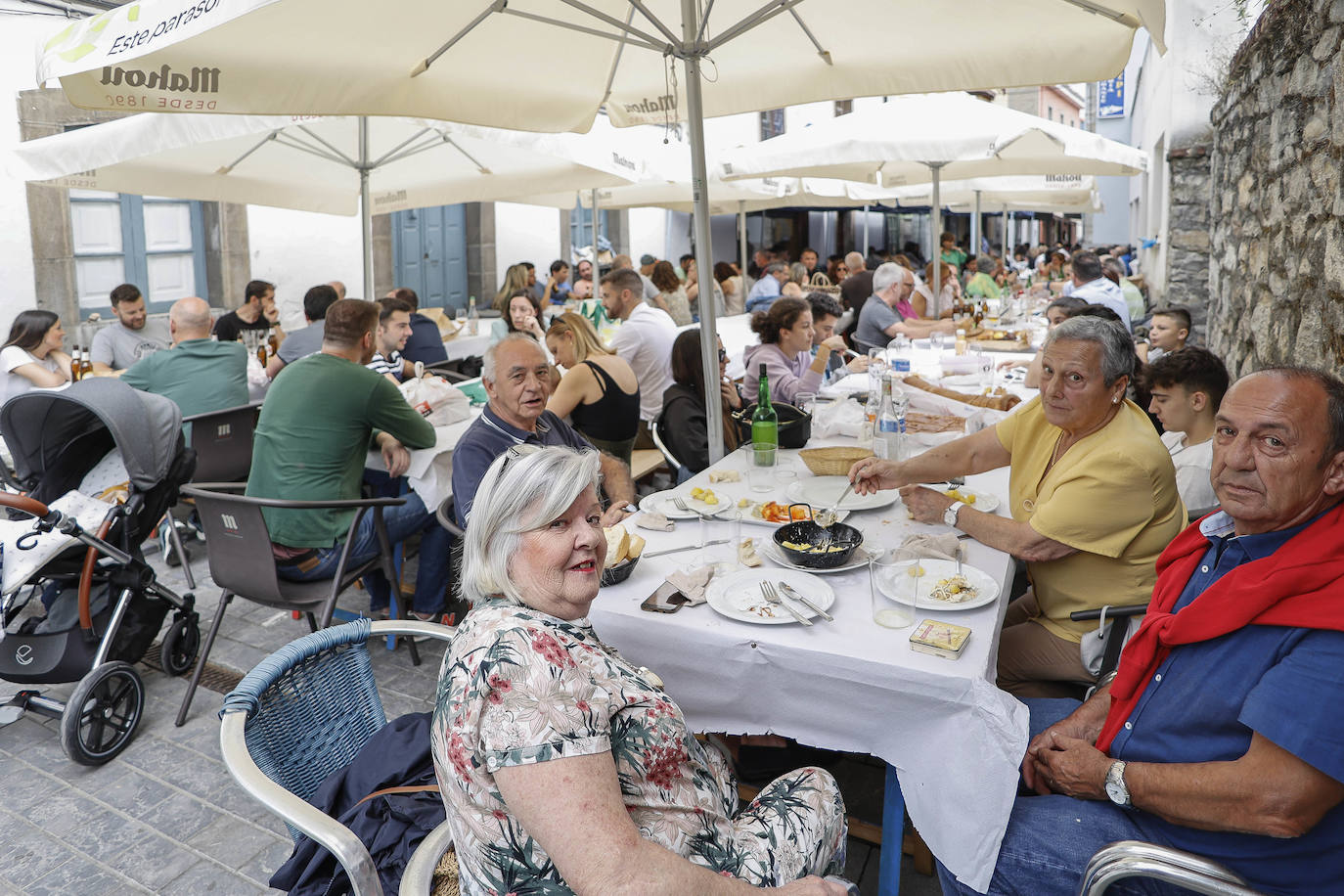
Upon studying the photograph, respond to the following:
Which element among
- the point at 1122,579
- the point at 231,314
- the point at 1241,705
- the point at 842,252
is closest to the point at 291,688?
the point at 1241,705

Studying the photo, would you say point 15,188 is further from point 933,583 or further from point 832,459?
point 933,583

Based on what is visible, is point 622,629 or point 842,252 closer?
point 622,629

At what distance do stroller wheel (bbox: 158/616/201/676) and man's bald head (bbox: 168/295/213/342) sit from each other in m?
2.11

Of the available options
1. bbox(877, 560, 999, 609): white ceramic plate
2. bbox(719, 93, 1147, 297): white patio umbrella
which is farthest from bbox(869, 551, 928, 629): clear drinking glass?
bbox(719, 93, 1147, 297): white patio umbrella

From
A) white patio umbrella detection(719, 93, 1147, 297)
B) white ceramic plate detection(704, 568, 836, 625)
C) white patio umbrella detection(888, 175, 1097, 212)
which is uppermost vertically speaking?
white patio umbrella detection(888, 175, 1097, 212)

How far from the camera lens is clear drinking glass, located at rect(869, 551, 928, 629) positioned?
2219mm

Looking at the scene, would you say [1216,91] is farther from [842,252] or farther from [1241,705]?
[842,252]

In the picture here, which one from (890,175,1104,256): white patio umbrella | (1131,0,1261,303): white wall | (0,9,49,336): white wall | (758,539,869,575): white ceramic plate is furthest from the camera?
(890,175,1104,256): white patio umbrella

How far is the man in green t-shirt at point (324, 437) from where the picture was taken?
3.79 m

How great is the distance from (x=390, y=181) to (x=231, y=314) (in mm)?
1783

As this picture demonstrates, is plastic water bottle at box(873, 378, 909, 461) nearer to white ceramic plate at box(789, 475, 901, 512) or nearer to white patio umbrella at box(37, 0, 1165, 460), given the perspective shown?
white ceramic plate at box(789, 475, 901, 512)

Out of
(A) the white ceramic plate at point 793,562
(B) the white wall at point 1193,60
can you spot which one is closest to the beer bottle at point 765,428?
(A) the white ceramic plate at point 793,562

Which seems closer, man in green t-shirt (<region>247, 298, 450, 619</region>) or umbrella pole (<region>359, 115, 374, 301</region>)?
man in green t-shirt (<region>247, 298, 450, 619</region>)

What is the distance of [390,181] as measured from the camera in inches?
288
